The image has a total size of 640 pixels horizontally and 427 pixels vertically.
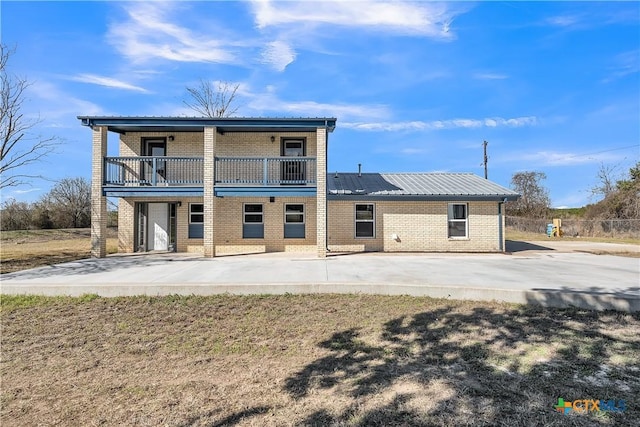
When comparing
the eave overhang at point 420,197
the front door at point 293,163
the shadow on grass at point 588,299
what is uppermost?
the front door at point 293,163

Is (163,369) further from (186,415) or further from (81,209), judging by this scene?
(81,209)

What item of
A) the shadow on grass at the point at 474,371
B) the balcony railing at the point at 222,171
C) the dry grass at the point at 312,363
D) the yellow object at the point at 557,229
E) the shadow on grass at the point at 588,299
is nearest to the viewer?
the shadow on grass at the point at 474,371

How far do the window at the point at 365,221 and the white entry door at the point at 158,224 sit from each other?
8.91 metres

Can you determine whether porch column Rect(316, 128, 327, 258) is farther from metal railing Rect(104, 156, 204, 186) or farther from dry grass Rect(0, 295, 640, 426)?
dry grass Rect(0, 295, 640, 426)

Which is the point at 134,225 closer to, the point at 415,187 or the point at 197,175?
the point at 197,175

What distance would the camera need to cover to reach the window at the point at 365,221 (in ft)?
52.1

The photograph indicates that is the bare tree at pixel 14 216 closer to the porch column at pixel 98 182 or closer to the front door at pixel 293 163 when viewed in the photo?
the porch column at pixel 98 182

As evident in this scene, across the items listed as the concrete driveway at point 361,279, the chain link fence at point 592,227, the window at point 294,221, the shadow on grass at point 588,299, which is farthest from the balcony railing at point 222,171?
the chain link fence at point 592,227

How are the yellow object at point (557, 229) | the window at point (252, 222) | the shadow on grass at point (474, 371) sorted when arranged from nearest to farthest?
the shadow on grass at point (474, 371), the window at point (252, 222), the yellow object at point (557, 229)

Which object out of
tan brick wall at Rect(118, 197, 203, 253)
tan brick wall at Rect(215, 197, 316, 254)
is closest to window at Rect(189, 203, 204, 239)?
tan brick wall at Rect(118, 197, 203, 253)

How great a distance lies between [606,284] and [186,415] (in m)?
9.05

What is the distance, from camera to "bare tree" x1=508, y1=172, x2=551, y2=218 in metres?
37.1

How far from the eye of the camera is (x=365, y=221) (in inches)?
627

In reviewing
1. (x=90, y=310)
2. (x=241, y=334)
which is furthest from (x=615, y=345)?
(x=90, y=310)
